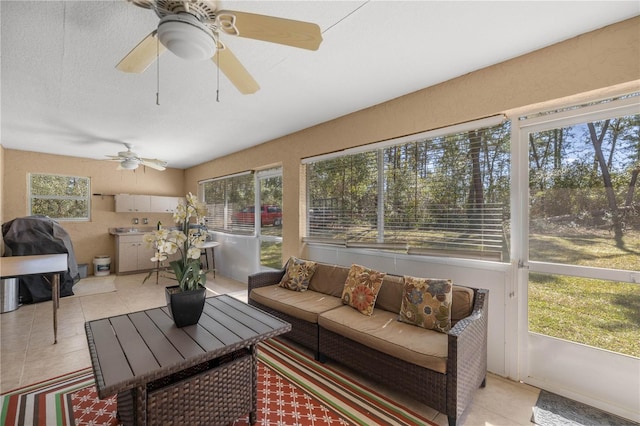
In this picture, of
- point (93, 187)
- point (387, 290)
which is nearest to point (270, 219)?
point (387, 290)

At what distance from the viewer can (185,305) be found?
1.78 m

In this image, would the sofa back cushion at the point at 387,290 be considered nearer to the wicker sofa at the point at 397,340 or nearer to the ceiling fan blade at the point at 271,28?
the wicker sofa at the point at 397,340

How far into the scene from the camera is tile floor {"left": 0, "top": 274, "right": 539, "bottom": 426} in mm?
1888

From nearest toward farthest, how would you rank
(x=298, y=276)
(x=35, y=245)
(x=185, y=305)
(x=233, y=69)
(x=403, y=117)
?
(x=233, y=69)
(x=185, y=305)
(x=403, y=117)
(x=298, y=276)
(x=35, y=245)

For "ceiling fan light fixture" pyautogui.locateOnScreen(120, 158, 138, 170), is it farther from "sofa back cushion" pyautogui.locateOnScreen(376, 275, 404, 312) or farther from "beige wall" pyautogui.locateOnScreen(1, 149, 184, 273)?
"sofa back cushion" pyautogui.locateOnScreen(376, 275, 404, 312)

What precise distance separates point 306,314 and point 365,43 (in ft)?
7.39

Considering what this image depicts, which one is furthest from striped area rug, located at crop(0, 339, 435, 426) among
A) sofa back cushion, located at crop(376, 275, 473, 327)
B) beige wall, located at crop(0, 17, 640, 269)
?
beige wall, located at crop(0, 17, 640, 269)

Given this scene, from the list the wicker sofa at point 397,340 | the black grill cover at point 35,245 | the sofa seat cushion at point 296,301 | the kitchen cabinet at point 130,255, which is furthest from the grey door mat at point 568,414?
the kitchen cabinet at point 130,255

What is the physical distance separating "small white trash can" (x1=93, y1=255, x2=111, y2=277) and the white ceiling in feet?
10.1

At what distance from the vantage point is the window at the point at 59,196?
5449 millimetres

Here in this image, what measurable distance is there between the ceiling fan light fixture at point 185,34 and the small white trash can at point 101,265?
627 cm

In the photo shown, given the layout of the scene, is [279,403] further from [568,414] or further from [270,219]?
[270,219]

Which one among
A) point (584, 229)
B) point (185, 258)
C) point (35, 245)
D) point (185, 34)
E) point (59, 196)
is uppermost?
point (185, 34)

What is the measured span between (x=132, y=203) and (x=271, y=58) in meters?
5.77
